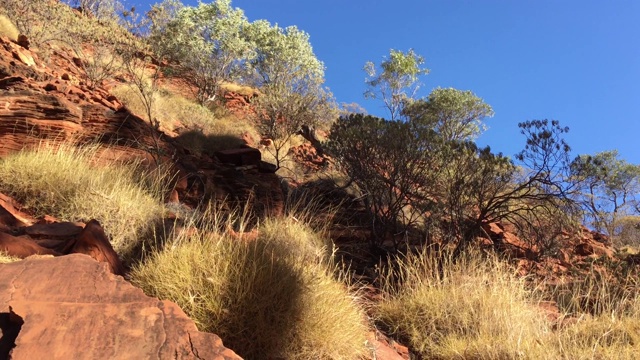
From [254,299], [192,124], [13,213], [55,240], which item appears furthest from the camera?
[192,124]

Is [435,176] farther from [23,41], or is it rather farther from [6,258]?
[23,41]

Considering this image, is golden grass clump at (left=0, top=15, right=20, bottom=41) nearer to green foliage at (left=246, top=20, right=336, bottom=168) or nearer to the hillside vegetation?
the hillside vegetation

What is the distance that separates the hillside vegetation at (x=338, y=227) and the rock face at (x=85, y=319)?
0.86 metres

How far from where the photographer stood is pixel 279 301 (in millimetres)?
3586

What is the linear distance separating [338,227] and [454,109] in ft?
70.6

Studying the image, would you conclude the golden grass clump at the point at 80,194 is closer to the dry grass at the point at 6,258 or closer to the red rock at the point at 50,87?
the dry grass at the point at 6,258

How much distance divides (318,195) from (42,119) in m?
5.03

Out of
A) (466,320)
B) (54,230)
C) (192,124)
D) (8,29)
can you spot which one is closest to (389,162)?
(466,320)

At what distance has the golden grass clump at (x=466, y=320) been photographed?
13.6ft

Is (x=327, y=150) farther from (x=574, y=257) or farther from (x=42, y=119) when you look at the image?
(x=574, y=257)

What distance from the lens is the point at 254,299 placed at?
3488 millimetres

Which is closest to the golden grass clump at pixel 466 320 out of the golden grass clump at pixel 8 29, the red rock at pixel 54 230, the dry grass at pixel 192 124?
the red rock at pixel 54 230

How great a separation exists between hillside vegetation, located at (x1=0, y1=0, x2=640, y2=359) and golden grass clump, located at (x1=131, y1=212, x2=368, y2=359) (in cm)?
1

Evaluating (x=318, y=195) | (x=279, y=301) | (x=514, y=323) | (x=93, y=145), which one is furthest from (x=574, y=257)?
(x=93, y=145)
